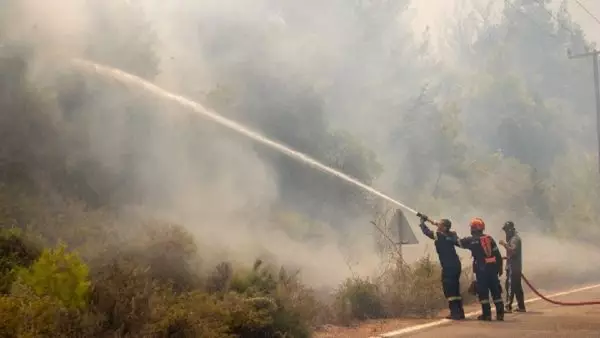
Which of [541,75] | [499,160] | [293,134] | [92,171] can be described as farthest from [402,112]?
[541,75]

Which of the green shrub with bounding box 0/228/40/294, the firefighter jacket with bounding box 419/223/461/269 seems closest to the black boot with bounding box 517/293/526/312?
the firefighter jacket with bounding box 419/223/461/269

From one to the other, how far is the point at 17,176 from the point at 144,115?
3.27 metres

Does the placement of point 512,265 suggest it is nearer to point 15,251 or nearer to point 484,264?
point 484,264

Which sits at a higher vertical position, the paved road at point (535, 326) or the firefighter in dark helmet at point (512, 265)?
the firefighter in dark helmet at point (512, 265)

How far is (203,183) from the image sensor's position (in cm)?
1370

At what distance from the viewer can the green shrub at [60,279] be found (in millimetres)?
6000

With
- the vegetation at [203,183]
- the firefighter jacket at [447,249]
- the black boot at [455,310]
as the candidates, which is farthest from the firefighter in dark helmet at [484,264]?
the vegetation at [203,183]

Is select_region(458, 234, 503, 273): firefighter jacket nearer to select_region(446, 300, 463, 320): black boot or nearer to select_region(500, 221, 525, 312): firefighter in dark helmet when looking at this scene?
select_region(446, 300, 463, 320): black boot

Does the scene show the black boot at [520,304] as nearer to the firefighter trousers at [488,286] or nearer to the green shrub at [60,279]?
the firefighter trousers at [488,286]

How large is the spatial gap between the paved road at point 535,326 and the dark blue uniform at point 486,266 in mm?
417

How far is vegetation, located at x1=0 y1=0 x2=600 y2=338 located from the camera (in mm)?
6375

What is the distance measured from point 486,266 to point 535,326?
128cm

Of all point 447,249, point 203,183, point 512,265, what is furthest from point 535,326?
point 203,183

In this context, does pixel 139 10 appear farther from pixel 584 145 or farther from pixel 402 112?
pixel 584 145
